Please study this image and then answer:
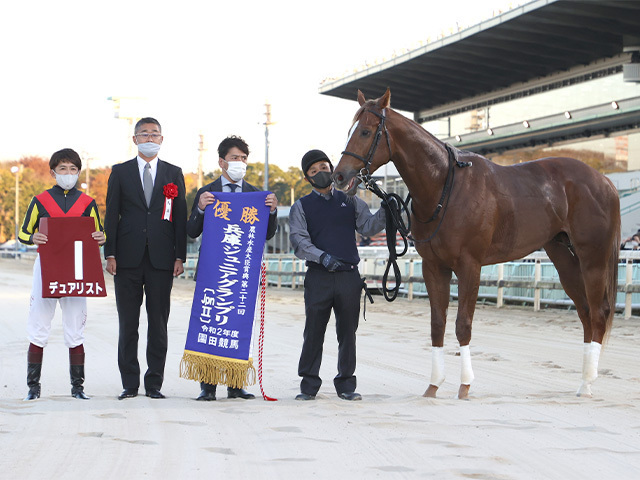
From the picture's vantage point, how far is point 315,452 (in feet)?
13.1

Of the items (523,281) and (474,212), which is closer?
(474,212)

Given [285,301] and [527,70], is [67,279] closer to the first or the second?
[285,301]

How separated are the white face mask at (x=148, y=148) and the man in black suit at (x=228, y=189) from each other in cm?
42

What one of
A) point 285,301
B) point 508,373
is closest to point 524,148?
point 285,301

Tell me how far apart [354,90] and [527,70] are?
35.7ft

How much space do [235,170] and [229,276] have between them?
2.41 ft

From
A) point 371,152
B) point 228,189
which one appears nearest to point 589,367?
point 371,152

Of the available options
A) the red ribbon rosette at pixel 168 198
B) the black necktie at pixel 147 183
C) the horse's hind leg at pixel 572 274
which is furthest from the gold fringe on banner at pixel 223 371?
the horse's hind leg at pixel 572 274

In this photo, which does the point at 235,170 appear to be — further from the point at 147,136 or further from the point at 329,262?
the point at 329,262

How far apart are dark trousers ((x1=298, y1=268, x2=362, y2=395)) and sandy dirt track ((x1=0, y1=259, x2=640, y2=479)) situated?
0.61 ft

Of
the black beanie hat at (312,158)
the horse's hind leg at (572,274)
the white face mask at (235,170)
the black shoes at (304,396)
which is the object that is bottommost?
the black shoes at (304,396)

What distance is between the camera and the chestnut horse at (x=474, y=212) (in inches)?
223

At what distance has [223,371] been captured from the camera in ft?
19.0

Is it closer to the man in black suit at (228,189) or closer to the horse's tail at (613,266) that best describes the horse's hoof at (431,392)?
the man in black suit at (228,189)
